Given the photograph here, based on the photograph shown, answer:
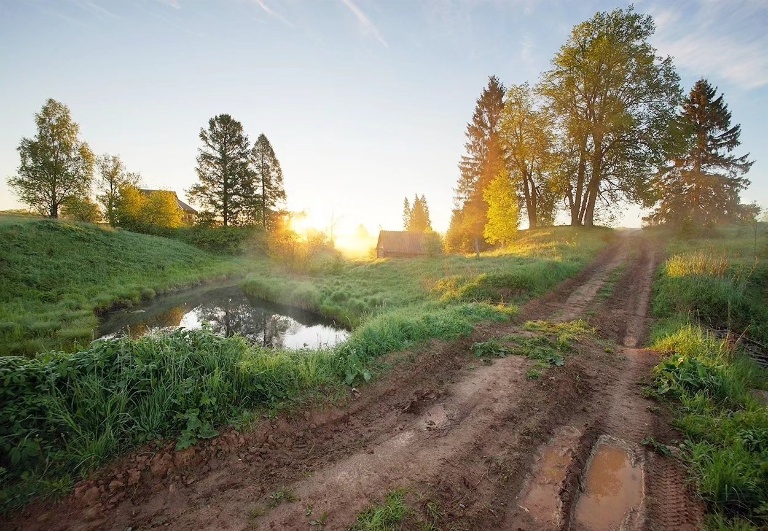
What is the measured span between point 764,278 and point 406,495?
1446cm

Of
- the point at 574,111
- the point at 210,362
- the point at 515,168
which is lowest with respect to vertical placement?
the point at 210,362

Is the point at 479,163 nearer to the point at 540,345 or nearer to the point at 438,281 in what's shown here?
the point at 438,281

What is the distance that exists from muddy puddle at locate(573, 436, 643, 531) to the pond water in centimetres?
836

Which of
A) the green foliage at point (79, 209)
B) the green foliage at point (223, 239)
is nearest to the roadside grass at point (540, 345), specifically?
the green foliage at point (223, 239)

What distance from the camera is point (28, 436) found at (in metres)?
3.57

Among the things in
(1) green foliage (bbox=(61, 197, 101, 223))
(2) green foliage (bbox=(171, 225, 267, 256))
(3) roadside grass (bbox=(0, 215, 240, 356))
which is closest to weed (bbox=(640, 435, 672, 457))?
(3) roadside grass (bbox=(0, 215, 240, 356))

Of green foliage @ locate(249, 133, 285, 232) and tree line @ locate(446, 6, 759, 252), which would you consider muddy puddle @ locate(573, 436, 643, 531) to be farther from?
green foliage @ locate(249, 133, 285, 232)

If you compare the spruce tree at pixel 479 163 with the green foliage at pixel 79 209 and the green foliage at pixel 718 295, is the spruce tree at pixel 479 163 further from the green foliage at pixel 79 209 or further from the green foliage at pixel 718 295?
the green foliage at pixel 79 209

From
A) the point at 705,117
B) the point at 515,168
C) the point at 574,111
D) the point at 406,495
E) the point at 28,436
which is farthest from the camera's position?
the point at 515,168

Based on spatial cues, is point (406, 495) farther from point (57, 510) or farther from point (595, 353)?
point (595, 353)

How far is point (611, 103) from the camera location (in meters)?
23.3

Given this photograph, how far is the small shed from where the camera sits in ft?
127

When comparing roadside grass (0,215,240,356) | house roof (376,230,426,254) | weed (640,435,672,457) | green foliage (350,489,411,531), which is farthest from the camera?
house roof (376,230,426,254)

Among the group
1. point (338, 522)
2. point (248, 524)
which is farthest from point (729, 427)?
point (248, 524)
